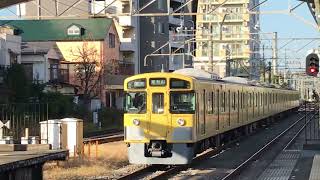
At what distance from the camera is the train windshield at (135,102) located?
1681 centimetres

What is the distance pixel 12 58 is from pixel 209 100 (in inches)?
1066

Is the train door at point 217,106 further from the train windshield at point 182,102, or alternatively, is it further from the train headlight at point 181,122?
the train headlight at point 181,122

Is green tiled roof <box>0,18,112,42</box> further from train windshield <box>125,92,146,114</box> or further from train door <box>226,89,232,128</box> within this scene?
train windshield <box>125,92,146,114</box>

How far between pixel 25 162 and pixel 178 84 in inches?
334

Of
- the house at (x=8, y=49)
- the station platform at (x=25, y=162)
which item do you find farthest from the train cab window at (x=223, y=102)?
the house at (x=8, y=49)

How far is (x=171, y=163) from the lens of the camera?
648 inches

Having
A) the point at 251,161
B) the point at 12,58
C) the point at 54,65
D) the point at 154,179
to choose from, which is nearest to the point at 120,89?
the point at 54,65

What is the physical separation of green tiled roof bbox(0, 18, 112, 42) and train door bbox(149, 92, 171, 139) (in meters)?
35.8

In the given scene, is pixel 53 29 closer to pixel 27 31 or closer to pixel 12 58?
pixel 27 31

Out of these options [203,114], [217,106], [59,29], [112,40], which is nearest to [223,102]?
[217,106]

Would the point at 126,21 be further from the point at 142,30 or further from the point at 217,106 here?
the point at 217,106

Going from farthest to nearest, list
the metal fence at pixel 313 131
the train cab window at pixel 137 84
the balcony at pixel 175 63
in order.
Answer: the balcony at pixel 175 63, the metal fence at pixel 313 131, the train cab window at pixel 137 84

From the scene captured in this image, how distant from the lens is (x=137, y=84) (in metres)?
17.0

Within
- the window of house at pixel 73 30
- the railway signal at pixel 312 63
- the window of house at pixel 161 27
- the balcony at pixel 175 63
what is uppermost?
the window of house at pixel 161 27
